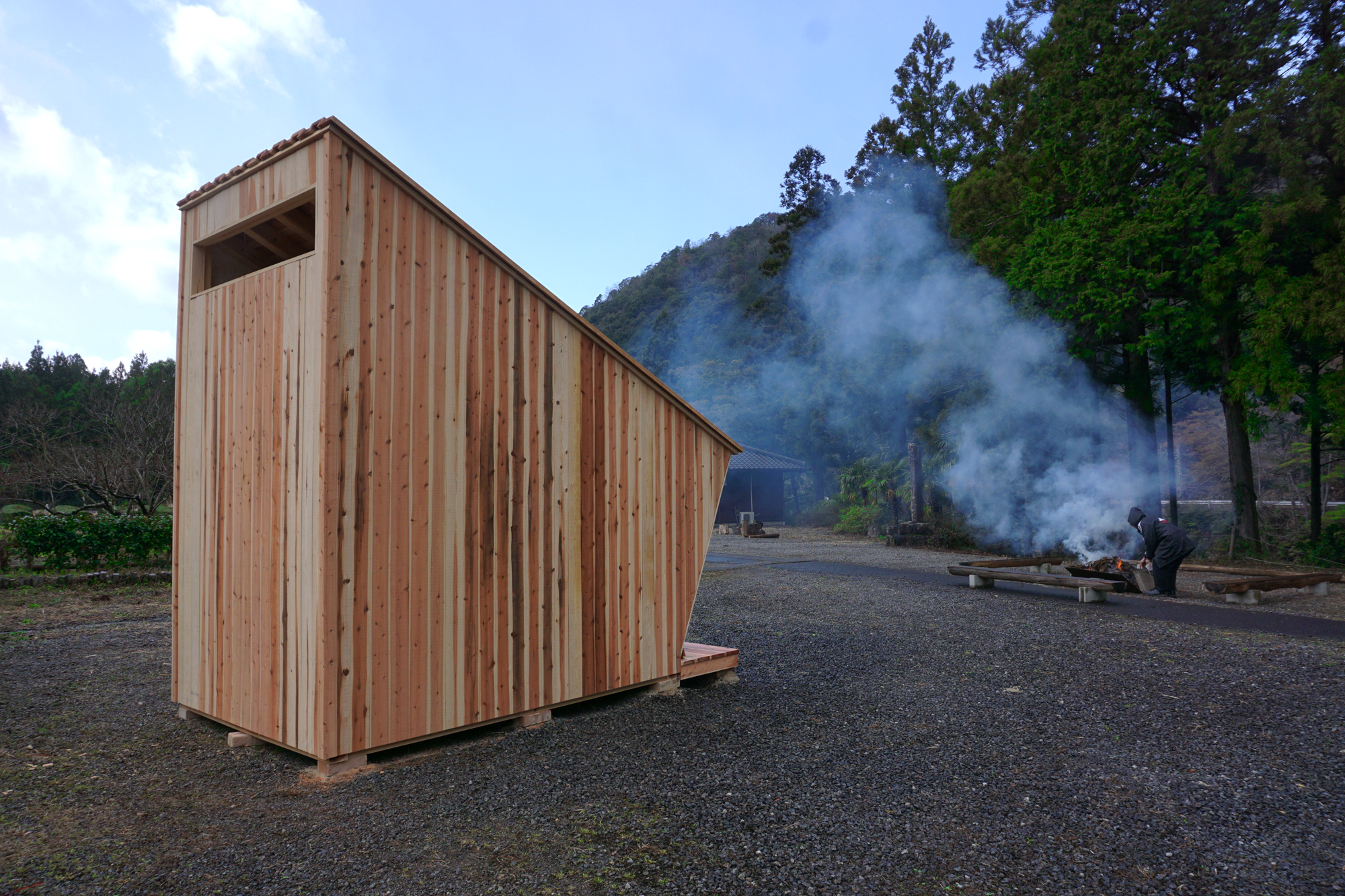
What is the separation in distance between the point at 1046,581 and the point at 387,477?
933 cm

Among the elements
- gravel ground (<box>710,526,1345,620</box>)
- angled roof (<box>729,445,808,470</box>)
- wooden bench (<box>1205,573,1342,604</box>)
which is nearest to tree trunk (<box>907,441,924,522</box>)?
gravel ground (<box>710,526,1345,620</box>)

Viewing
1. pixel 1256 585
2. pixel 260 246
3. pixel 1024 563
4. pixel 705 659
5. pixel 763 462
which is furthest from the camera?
pixel 763 462

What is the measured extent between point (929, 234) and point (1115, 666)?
700 inches

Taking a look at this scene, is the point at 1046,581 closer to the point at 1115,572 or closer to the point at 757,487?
the point at 1115,572

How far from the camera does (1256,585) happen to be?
33.0 ft

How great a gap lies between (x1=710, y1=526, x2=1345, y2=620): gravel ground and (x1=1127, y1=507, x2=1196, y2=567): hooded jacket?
1.85 ft

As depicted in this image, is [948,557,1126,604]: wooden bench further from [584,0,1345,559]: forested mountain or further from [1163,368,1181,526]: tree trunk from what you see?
[1163,368,1181,526]: tree trunk

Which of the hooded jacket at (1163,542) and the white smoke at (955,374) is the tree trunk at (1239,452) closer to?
the white smoke at (955,374)

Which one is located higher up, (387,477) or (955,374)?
(955,374)

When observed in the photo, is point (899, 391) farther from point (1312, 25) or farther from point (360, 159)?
point (360, 159)

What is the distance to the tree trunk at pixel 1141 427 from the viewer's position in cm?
1709

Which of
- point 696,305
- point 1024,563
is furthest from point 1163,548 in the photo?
point 696,305

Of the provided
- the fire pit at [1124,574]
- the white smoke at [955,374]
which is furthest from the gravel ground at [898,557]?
the white smoke at [955,374]

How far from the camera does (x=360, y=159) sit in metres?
4.12
